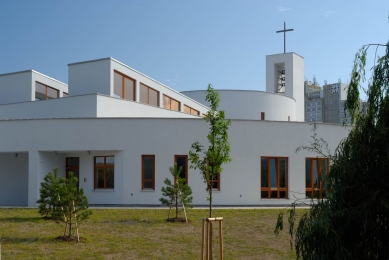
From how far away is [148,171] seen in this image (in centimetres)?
2272

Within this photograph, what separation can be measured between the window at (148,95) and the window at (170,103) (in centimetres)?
106

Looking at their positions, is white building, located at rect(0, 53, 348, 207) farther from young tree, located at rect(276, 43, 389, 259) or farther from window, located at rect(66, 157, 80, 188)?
young tree, located at rect(276, 43, 389, 259)

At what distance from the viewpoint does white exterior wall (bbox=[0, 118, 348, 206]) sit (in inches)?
885

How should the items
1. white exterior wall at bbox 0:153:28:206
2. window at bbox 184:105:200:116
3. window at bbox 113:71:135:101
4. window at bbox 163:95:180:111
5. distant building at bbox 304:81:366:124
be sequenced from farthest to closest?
distant building at bbox 304:81:366:124 → window at bbox 184:105:200:116 → window at bbox 163:95:180:111 → window at bbox 113:71:135:101 → white exterior wall at bbox 0:153:28:206

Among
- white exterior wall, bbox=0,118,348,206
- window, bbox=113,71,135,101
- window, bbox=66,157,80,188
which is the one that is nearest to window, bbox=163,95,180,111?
window, bbox=113,71,135,101

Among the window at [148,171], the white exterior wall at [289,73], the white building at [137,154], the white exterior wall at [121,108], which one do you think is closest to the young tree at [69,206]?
the white building at [137,154]

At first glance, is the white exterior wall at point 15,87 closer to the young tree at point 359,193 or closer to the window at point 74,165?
the window at point 74,165

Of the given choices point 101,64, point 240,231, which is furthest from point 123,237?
point 101,64

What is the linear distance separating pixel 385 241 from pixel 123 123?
16576 millimetres

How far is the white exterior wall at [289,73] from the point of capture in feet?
130

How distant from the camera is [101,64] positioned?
2620cm

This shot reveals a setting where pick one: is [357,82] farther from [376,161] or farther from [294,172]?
[294,172]

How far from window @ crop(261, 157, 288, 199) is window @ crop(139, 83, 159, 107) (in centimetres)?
927

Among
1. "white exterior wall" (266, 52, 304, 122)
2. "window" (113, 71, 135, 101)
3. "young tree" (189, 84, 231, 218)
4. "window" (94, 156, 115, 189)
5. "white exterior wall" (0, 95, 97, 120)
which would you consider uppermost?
"white exterior wall" (266, 52, 304, 122)
